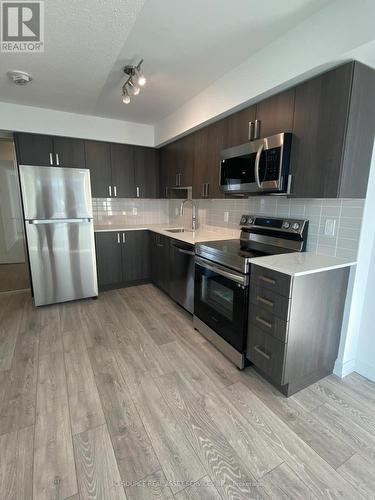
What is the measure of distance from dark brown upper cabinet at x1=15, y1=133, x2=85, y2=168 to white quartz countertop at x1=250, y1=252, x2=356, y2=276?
2994 millimetres

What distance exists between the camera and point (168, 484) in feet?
3.90

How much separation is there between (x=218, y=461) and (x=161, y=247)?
97.9 inches

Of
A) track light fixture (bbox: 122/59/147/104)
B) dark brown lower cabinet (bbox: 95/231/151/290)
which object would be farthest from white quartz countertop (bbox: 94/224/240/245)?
track light fixture (bbox: 122/59/147/104)

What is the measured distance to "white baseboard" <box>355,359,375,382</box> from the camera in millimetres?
1891

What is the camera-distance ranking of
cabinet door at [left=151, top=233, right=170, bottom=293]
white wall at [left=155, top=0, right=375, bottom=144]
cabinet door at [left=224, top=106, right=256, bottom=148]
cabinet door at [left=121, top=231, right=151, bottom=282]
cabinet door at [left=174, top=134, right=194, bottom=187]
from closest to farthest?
white wall at [left=155, top=0, right=375, bottom=144], cabinet door at [left=224, top=106, right=256, bottom=148], cabinet door at [left=174, top=134, right=194, bottom=187], cabinet door at [left=151, top=233, right=170, bottom=293], cabinet door at [left=121, top=231, right=151, bottom=282]

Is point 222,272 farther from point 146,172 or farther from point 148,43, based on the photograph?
point 146,172

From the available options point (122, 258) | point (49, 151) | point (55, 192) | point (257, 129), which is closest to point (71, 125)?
point (49, 151)

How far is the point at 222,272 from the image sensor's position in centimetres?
208

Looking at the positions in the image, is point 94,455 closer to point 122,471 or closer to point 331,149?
A: point 122,471

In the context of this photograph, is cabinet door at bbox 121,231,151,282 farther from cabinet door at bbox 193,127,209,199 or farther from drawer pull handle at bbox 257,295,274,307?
drawer pull handle at bbox 257,295,274,307

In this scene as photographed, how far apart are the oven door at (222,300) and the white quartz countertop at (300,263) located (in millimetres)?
228

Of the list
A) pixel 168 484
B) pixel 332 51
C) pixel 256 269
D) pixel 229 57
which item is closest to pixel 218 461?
pixel 168 484

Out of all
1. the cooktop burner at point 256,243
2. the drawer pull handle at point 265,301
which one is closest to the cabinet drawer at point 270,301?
the drawer pull handle at point 265,301

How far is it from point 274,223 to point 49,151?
305cm
